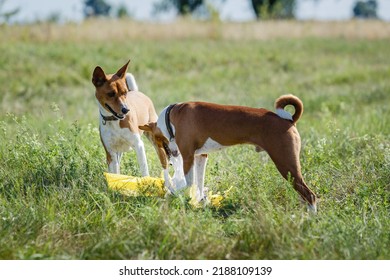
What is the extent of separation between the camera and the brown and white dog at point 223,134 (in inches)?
216

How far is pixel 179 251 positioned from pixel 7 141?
3.44 m

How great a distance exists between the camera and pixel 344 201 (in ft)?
20.0

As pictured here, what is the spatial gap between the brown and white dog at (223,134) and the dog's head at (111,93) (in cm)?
32

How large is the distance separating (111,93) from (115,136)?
0.53 meters

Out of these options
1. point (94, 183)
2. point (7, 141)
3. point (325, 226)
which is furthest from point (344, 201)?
point (7, 141)

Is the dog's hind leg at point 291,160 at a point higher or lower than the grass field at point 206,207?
higher

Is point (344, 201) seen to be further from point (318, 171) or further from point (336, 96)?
point (336, 96)

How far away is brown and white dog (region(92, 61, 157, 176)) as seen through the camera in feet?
21.0

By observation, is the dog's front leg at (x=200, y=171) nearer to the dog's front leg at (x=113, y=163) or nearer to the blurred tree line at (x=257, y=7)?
the dog's front leg at (x=113, y=163)

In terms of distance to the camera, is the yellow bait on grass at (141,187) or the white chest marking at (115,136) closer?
the yellow bait on grass at (141,187)

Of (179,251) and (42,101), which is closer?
(179,251)

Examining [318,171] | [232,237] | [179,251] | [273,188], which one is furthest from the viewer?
[318,171]

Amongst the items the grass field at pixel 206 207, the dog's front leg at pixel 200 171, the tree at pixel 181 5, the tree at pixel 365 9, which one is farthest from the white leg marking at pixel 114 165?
the tree at pixel 365 9

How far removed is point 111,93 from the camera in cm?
639
